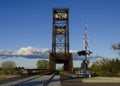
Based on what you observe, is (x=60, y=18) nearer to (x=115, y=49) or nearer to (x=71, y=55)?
(x=71, y=55)

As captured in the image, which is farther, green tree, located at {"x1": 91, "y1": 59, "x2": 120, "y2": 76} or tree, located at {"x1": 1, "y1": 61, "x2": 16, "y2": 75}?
A: tree, located at {"x1": 1, "y1": 61, "x2": 16, "y2": 75}

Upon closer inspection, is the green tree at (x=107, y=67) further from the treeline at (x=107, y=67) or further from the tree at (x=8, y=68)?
the tree at (x=8, y=68)

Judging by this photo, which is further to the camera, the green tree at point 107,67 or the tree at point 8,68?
the tree at point 8,68

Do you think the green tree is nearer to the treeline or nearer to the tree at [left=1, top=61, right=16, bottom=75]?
the treeline

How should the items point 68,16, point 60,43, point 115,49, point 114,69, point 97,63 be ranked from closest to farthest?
point 114,69 → point 115,49 → point 97,63 → point 68,16 → point 60,43

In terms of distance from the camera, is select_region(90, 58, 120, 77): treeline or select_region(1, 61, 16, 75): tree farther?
select_region(1, 61, 16, 75): tree

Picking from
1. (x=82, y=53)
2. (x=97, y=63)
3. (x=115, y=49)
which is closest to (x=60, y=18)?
(x=97, y=63)

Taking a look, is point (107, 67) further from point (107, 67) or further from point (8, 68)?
point (8, 68)

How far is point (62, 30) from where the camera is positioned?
8400cm

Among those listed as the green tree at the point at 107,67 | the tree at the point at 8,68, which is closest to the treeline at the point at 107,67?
the green tree at the point at 107,67

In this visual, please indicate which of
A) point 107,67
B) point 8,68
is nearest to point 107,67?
point 107,67

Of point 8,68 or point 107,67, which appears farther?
point 8,68

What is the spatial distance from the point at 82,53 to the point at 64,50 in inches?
1768

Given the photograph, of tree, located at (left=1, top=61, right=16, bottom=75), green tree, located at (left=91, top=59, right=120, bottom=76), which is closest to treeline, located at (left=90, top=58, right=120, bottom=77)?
green tree, located at (left=91, top=59, right=120, bottom=76)
